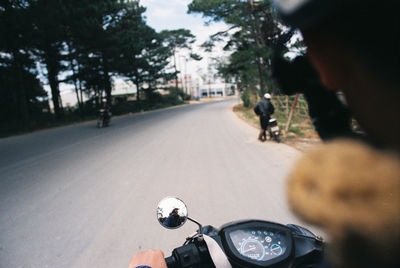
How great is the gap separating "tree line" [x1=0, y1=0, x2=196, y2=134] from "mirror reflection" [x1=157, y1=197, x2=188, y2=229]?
16183 mm

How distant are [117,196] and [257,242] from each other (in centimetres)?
305

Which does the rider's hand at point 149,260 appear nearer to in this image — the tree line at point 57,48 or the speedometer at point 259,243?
the speedometer at point 259,243

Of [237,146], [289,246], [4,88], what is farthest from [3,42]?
[289,246]

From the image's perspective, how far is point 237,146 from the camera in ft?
23.8

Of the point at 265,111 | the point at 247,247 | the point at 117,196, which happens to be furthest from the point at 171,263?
the point at 265,111

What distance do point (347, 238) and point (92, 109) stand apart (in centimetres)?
2787

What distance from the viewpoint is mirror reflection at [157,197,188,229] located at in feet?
3.92

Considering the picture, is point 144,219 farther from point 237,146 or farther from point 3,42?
point 3,42

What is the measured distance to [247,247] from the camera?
3.86ft

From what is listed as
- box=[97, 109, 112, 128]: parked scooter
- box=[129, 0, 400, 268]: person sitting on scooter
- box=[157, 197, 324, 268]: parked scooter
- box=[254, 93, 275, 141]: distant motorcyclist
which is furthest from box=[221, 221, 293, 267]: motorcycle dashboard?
box=[97, 109, 112, 128]: parked scooter

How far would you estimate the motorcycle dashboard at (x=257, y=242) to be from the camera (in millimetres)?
1092

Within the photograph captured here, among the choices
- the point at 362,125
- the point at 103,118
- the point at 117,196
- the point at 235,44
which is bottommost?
the point at 117,196

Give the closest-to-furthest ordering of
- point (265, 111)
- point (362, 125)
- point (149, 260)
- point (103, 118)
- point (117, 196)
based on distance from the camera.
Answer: point (362, 125) → point (149, 260) → point (117, 196) → point (265, 111) → point (103, 118)

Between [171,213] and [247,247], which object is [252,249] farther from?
[171,213]
